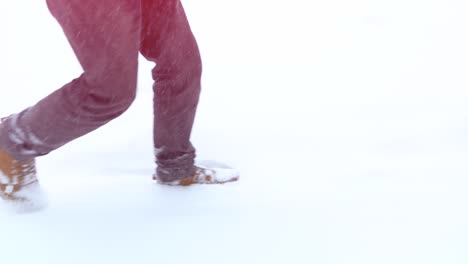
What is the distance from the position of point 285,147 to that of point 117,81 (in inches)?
26.1

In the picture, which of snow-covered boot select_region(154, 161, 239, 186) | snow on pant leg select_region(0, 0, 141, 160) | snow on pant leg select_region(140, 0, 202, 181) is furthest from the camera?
snow-covered boot select_region(154, 161, 239, 186)

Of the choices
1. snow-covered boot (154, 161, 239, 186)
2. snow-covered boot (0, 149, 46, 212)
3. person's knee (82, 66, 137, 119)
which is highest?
person's knee (82, 66, 137, 119)

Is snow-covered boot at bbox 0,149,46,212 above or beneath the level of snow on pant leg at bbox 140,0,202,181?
beneath

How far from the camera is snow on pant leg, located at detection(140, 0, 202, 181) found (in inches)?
43.8

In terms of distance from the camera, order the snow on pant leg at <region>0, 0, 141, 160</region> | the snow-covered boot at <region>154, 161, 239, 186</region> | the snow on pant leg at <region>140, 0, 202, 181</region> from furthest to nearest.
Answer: the snow-covered boot at <region>154, 161, 239, 186</region>
the snow on pant leg at <region>140, 0, 202, 181</region>
the snow on pant leg at <region>0, 0, 141, 160</region>

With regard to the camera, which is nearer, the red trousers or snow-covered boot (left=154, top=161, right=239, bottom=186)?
the red trousers

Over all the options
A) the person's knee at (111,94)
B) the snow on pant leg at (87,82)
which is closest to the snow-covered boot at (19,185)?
the snow on pant leg at (87,82)

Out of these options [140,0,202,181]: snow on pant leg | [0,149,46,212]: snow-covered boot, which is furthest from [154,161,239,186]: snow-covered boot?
[0,149,46,212]: snow-covered boot

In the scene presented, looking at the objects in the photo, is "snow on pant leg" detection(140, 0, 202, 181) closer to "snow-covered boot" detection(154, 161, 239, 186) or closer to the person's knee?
"snow-covered boot" detection(154, 161, 239, 186)

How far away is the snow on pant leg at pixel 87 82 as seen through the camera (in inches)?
37.4

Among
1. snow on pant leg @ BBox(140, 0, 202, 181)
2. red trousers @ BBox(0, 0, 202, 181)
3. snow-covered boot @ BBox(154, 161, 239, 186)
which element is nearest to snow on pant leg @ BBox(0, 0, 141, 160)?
red trousers @ BBox(0, 0, 202, 181)

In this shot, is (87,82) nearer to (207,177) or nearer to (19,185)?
(19,185)

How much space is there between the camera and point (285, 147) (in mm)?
1532

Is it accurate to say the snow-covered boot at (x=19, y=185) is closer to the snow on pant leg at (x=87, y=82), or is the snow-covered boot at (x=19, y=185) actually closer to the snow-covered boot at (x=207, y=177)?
the snow on pant leg at (x=87, y=82)
